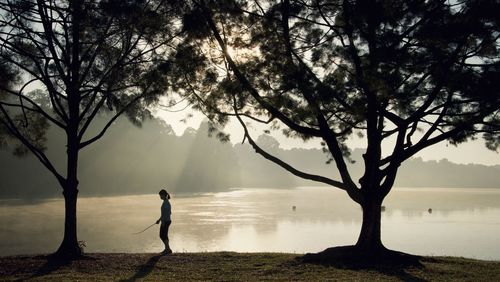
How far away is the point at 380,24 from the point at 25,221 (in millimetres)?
27105

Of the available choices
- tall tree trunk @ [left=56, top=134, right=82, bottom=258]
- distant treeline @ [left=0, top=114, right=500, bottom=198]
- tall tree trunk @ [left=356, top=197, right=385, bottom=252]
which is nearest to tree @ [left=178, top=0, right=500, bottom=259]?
tall tree trunk @ [left=356, top=197, right=385, bottom=252]

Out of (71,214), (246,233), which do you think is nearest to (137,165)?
(246,233)

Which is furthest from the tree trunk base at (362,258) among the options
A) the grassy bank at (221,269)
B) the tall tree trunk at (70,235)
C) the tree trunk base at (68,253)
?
the tall tree trunk at (70,235)

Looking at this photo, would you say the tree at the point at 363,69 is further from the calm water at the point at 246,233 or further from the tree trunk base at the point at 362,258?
the calm water at the point at 246,233

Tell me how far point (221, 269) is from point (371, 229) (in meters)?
3.92

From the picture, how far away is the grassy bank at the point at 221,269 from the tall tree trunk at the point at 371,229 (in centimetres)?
117

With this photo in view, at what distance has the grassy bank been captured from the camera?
9398 mm

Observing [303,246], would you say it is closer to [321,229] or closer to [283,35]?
[321,229]

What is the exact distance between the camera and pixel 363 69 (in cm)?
979

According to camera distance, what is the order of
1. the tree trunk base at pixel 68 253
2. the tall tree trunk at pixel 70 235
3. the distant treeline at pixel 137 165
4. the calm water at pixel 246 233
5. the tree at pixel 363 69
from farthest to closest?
the distant treeline at pixel 137 165, the calm water at pixel 246 233, the tall tree trunk at pixel 70 235, the tree trunk base at pixel 68 253, the tree at pixel 363 69

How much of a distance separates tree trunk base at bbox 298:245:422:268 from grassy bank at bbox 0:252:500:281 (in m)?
0.32

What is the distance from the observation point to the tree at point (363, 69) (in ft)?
29.9

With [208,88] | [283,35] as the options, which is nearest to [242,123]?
[208,88]

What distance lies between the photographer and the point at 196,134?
104438 millimetres
